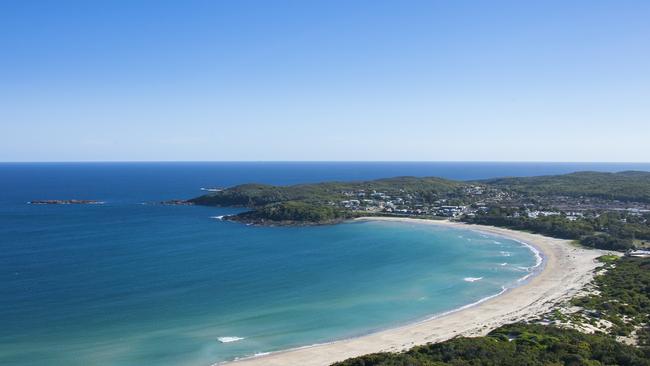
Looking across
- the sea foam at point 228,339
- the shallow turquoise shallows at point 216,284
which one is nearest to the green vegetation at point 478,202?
the shallow turquoise shallows at point 216,284

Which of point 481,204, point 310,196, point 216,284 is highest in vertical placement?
point 310,196

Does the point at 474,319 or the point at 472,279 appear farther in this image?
the point at 472,279

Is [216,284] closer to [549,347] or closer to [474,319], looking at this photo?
[474,319]

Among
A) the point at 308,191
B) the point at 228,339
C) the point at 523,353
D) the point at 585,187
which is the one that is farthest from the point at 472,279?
the point at 585,187

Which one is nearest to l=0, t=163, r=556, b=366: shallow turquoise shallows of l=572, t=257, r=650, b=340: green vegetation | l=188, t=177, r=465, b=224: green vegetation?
l=572, t=257, r=650, b=340: green vegetation

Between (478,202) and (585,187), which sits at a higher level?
(585,187)

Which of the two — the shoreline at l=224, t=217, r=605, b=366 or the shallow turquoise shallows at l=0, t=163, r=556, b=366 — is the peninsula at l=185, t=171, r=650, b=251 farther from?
the shoreline at l=224, t=217, r=605, b=366

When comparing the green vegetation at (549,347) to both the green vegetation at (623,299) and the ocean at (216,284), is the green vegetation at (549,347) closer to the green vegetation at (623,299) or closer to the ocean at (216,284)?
the green vegetation at (623,299)
